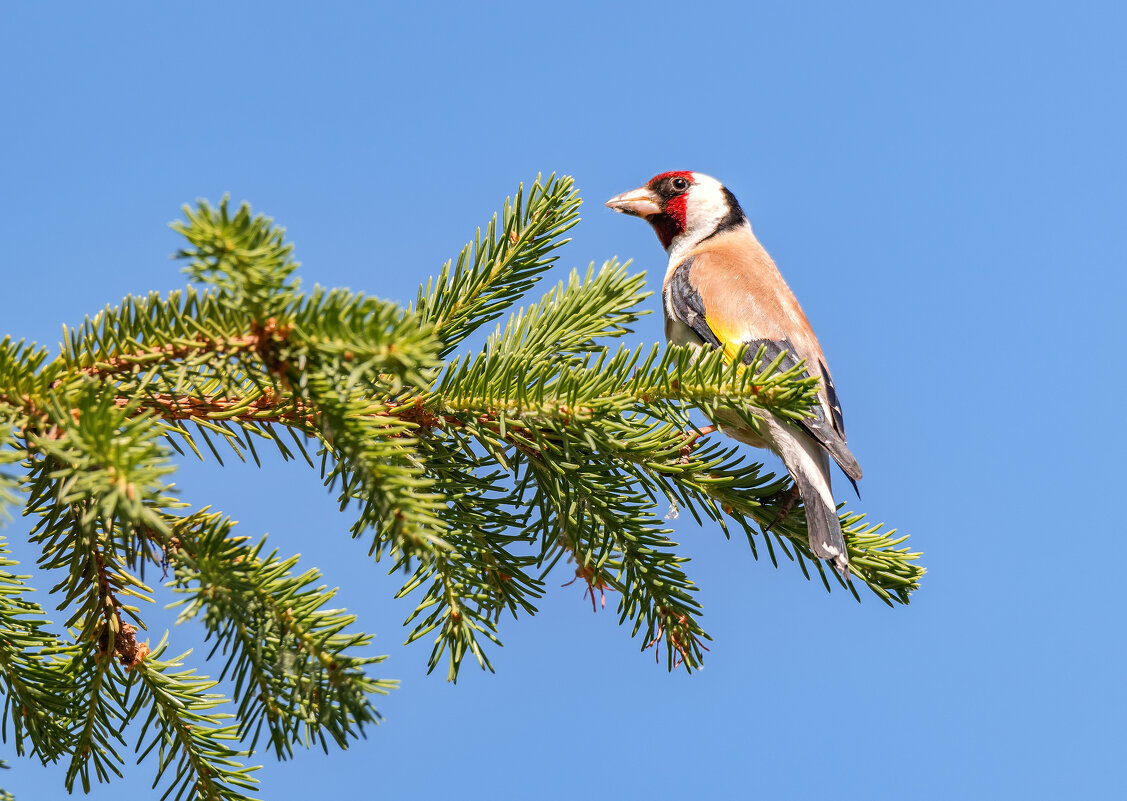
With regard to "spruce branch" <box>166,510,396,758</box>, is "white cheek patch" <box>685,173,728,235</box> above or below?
above

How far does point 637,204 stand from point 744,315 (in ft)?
6.35

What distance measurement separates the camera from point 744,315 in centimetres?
425

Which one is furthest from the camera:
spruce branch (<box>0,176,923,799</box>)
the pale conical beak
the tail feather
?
the pale conical beak

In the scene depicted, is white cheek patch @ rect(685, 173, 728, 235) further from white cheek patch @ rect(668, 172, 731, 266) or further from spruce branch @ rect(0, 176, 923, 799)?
spruce branch @ rect(0, 176, 923, 799)

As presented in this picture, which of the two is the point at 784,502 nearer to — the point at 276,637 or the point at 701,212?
the point at 276,637

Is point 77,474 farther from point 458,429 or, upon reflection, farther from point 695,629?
point 695,629

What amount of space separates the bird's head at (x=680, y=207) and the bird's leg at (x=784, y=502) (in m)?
3.40

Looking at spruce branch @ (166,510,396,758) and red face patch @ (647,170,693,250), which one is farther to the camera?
red face patch @ (647,170,693,250)

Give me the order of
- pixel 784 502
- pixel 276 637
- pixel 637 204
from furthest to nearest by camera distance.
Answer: pixel 637 204 < pixel 784 502 < pixel 276 637

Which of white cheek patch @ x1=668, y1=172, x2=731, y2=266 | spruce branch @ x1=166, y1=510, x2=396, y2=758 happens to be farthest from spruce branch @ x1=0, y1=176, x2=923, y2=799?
white cheek patch @ x1=668, y1=172, x2=731, y2=266

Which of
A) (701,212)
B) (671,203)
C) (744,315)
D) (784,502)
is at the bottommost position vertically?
(784,502)

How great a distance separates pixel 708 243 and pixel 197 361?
4.39 meters

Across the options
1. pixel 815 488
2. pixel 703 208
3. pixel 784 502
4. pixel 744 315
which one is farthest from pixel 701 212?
pixel 784 502

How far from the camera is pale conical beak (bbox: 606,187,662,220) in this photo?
5938 mm
